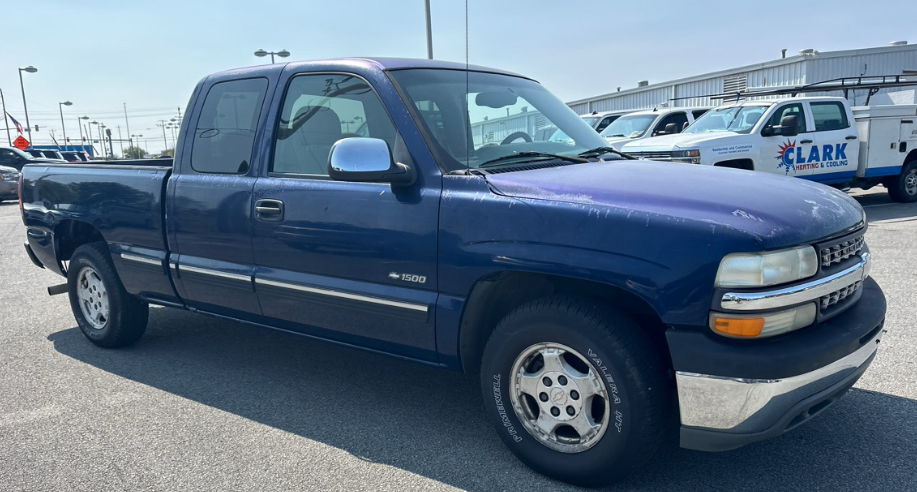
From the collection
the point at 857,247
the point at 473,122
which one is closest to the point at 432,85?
the point at 473,122

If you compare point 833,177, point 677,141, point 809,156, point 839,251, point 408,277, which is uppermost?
point 677,141

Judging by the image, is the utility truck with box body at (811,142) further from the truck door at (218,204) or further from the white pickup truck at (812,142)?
the truck door at (218,204)

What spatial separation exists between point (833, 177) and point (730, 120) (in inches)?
80.6

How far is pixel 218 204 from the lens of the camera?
3.94 m

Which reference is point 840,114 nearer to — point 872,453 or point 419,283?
point 872,453

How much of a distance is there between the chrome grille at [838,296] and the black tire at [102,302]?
4233mm

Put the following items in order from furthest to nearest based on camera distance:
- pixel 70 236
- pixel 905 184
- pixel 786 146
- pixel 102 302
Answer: pixel 905 184 → pixel 786 146 → pixel 70 236 → pixel 102 302

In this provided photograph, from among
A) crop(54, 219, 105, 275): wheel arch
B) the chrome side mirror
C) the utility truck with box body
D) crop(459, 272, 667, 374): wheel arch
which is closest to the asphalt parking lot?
crop(459, 272, 667, 374): wheel arch

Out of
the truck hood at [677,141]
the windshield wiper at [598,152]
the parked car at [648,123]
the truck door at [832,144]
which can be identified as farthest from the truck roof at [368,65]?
the parked car at [648,123]

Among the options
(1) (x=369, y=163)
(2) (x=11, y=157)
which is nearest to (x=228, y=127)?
(1) (x=369, y=163)

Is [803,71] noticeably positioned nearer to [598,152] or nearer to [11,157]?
[598,152]

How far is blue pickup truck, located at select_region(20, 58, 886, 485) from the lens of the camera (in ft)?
8.23

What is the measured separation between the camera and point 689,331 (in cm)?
252

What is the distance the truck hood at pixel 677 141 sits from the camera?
392 inches
